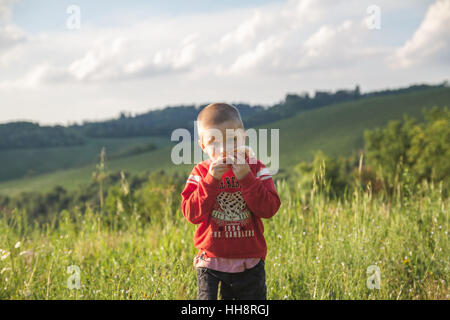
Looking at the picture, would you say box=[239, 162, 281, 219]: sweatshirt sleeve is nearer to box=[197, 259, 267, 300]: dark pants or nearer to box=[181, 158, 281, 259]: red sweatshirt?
box=[181, 158, 281, 259]: red sweatshirt

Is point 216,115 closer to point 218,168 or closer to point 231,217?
point 218,168

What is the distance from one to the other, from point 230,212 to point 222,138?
0.36 m

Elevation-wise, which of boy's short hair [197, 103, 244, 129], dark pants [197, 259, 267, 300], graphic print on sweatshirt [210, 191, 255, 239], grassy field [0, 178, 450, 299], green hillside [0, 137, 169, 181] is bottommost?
green hillside [0, 137, 169, 181]

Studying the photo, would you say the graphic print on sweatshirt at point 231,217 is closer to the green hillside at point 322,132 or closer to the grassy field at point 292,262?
the grassy field at point 292,262

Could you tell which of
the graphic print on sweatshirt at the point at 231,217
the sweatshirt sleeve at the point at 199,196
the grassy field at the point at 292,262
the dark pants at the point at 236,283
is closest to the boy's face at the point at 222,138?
the sweatshirt sleeve at the point at 199,196

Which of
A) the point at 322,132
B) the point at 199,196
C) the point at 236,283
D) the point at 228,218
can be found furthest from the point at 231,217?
the point at 322,132

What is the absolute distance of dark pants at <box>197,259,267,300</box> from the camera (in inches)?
70.1

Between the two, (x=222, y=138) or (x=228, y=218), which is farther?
(x=228, y=218)

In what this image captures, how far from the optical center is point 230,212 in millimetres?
1795

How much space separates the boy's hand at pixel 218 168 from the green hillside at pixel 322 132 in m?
38.8

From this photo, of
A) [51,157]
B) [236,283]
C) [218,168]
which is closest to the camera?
[218,168]

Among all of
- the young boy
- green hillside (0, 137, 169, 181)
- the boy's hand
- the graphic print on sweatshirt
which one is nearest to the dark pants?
the young boy
